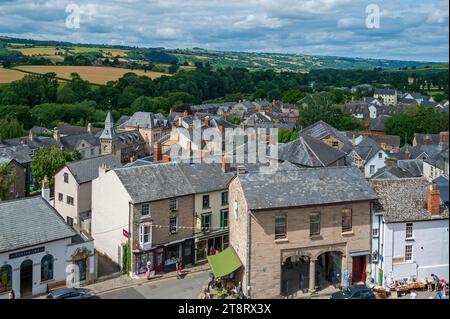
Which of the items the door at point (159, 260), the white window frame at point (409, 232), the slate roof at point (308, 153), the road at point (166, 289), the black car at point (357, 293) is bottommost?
the road at point (166, 289)

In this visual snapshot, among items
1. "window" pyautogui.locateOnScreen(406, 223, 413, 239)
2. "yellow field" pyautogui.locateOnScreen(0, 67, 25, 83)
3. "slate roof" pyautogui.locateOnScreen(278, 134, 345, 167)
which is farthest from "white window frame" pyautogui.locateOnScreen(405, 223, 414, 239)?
"yellow field" pyautogui.locateOnScreen(0, 67, 25, 83)

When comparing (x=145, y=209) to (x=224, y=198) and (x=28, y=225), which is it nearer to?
(x=224, y=198)

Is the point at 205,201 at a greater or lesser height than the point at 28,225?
greater

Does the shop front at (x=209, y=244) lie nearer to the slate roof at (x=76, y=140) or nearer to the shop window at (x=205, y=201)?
the shop window at (x=205, y=201)

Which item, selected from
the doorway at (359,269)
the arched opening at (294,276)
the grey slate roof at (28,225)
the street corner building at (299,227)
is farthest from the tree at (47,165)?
the doorway at (359,269)

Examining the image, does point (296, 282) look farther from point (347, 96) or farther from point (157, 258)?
point (347, 96)

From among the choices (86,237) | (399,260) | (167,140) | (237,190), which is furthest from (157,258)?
(167,140)

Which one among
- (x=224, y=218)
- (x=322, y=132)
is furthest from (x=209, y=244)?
(x=322, y=132)
